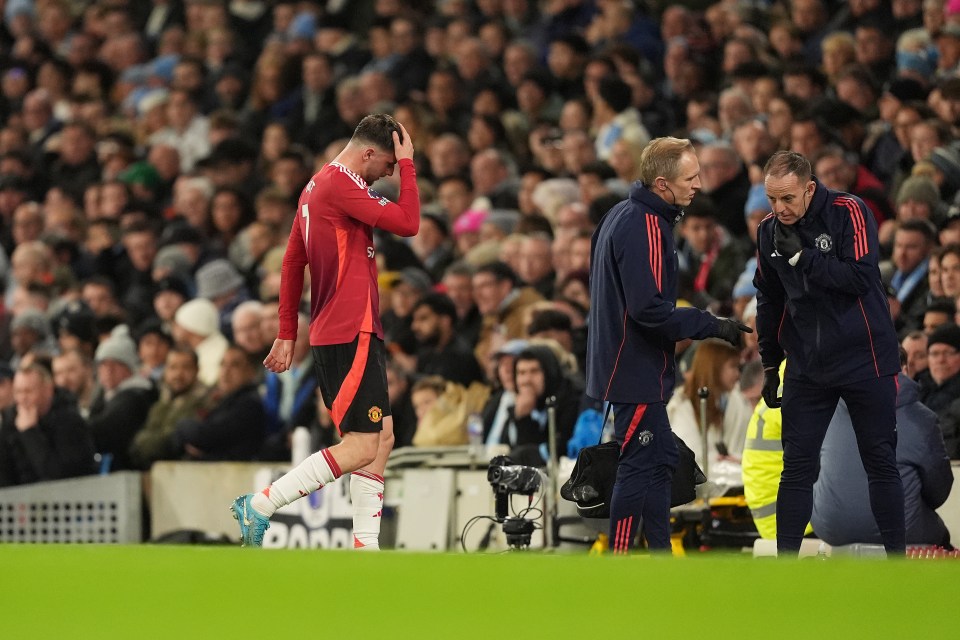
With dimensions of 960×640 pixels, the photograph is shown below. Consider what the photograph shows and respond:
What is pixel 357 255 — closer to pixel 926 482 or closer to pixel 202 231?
pixel 926 482

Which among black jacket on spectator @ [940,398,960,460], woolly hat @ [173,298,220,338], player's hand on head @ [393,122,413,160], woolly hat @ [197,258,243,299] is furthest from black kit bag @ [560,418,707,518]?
woolly hat @ [197,258,243,299]

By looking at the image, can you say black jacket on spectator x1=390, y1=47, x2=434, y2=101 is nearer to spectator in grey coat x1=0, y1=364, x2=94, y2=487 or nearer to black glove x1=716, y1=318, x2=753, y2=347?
spectator in grey coat x1=0, y1=364, x2=94, y2=487

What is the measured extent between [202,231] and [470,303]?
4.00 m

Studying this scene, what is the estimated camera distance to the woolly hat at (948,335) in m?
9.52

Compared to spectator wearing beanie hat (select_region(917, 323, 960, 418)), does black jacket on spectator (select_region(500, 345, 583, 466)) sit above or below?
below

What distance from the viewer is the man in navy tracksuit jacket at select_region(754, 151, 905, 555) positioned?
7145 mm

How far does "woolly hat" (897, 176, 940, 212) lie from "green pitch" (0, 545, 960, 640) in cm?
763

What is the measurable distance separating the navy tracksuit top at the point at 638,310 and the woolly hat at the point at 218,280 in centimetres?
769

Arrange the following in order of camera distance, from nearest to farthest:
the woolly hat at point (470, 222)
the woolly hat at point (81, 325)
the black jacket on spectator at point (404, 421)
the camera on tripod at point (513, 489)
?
the camera on tripod at point (513, 489) → the black jacket on spectator at point (404, 421) → the woolly hat at point (470, 222) → the woolly hat at point (81, 325)

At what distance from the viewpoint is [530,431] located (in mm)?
10836

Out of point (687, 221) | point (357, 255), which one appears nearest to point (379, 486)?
point (357, 255)

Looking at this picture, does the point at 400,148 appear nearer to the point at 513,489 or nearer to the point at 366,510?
the point at 366,510

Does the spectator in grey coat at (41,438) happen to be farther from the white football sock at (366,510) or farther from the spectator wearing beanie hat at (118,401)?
the white football sock at (366,510)

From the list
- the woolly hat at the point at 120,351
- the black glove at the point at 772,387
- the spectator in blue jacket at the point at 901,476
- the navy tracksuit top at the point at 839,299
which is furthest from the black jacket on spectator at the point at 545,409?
the woolly hat at the point at 120,351
